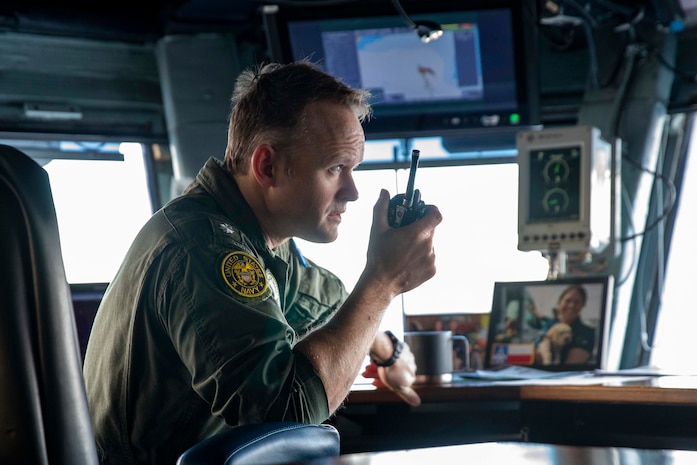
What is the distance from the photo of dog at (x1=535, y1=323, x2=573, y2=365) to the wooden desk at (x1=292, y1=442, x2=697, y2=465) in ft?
5.44

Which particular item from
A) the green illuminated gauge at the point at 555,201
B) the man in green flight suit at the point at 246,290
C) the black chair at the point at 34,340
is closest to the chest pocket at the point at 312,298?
the man in green flight suit at the point at 246,290

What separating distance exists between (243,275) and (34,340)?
2.09ft

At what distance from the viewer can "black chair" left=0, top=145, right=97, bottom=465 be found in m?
0.88

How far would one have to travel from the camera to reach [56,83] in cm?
505

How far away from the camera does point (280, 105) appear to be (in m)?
1.85

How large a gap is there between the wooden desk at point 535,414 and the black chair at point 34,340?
4.05 ft

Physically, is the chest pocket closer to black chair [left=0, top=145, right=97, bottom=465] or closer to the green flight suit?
the green flight suit

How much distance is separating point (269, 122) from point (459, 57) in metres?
2.39

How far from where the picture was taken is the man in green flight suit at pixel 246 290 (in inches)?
57.4

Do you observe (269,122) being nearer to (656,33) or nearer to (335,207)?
(335,207)

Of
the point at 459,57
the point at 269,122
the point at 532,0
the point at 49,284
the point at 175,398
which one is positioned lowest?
the point at 175,398

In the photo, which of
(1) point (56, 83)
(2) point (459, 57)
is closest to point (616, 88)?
(2) point (459, 57)

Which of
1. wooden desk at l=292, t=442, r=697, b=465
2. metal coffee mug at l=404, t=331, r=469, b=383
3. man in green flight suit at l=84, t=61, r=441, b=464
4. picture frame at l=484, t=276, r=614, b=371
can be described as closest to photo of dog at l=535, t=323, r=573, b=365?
picture frame at l=484, t=276, r=614, b=371

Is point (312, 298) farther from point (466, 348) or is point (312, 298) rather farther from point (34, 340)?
point (34, 340)
